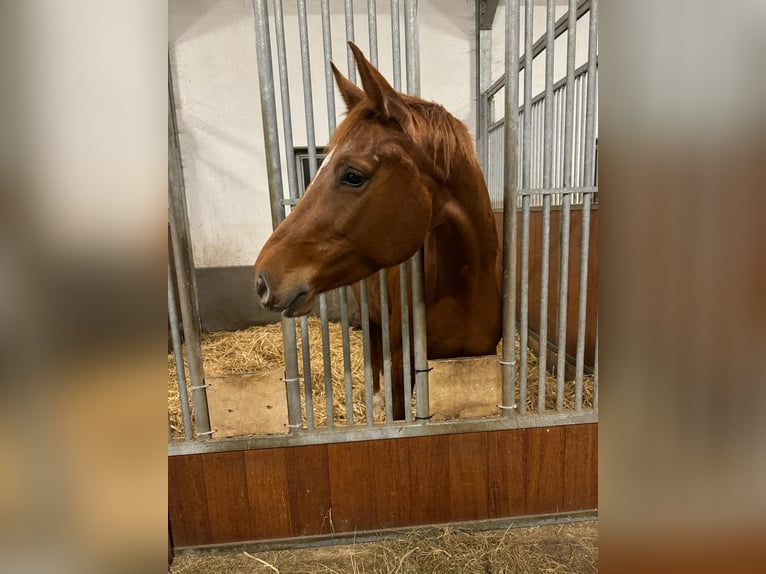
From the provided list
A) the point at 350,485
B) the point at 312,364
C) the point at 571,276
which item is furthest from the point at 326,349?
the point at 312,364

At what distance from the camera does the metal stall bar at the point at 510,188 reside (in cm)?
140

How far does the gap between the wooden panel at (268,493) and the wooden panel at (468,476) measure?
566 mm

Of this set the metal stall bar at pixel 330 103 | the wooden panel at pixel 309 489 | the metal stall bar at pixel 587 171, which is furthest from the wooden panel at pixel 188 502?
the metal stall bar at pixel 587 171

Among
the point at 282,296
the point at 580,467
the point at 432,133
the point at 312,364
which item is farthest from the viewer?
the point at 312,364

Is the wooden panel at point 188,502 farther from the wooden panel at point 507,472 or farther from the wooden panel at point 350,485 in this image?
the wooden panel at point 507,472

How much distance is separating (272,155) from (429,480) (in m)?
Answer: 1.27

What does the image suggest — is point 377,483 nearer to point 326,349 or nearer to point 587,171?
point 326,349

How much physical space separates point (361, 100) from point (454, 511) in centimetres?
150

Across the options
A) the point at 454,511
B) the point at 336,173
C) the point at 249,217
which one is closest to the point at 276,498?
the point at 454,511

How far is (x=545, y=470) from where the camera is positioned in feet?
5.34

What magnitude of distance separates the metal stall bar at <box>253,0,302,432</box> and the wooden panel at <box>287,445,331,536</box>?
0.33ft
